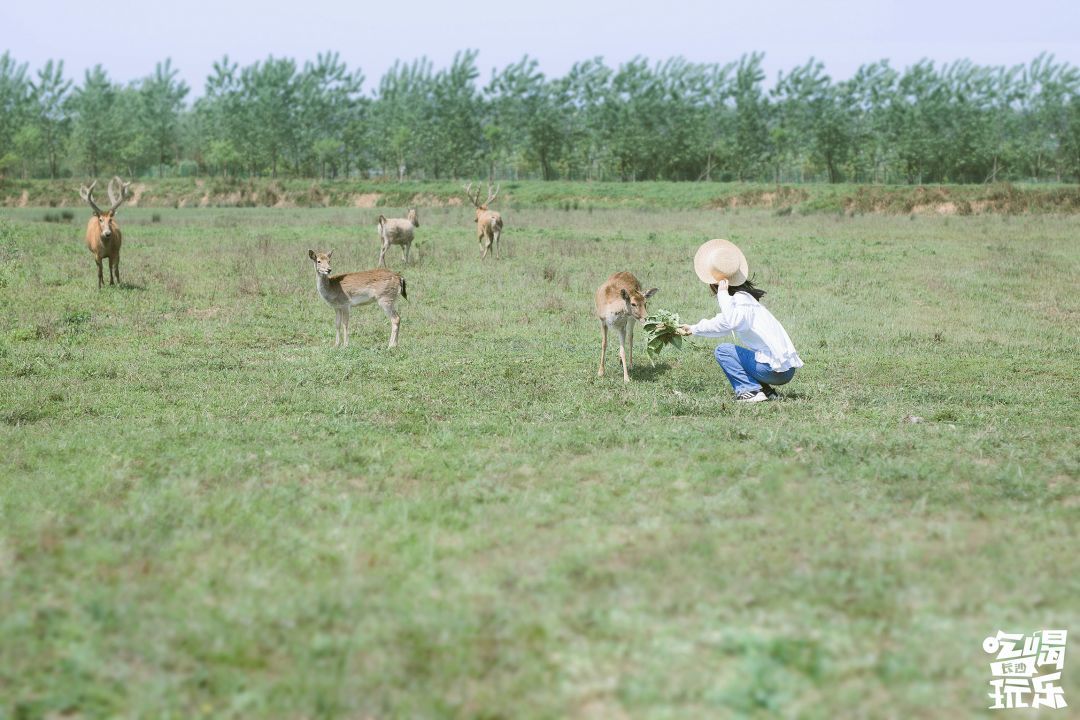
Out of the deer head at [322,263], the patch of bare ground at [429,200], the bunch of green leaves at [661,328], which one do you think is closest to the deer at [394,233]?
the deer head at [322,263]

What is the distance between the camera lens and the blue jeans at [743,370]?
9859 millimetres

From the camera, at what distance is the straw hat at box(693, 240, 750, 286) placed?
31.6 ft

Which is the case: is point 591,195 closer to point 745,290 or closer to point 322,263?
point 322,263

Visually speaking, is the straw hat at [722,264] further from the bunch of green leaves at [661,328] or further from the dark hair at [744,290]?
the bunch of green leaves at [661,328]

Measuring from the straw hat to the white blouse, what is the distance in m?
0.18

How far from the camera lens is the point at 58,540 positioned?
19.1 feet

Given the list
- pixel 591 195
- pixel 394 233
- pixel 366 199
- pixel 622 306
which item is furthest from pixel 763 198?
pixel 622 306

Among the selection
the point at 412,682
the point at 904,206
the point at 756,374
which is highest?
the point at 904,206

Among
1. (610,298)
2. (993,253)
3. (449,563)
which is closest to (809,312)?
(610,298)

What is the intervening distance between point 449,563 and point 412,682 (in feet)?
4.21

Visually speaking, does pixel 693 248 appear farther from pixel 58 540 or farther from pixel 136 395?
pixel 58 540

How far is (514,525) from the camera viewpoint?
20.6 feet

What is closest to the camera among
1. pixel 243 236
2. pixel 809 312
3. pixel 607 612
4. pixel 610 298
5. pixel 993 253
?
pixel 607 612

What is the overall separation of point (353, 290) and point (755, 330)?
628 centimetres
